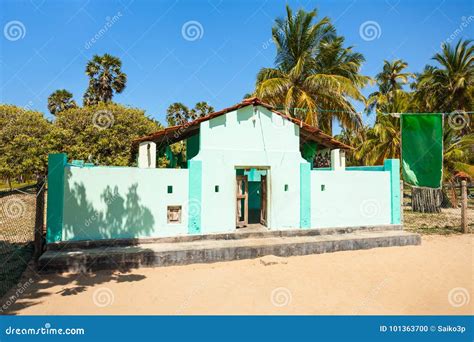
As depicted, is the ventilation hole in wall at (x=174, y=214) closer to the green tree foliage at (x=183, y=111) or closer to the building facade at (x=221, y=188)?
the building facade at (x=221, y=188)

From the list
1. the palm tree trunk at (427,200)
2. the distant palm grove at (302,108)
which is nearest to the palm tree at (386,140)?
the distant palm grove at (302,108)

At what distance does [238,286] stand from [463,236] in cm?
981

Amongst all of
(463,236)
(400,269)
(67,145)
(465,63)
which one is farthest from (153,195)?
(465,63)

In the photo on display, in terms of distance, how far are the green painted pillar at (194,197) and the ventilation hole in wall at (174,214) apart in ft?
1.12

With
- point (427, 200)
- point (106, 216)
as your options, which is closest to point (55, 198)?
point (106, 216)

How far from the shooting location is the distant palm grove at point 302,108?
14.5 meters

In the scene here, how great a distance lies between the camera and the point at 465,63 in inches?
822

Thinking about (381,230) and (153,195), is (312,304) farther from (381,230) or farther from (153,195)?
(381,230)

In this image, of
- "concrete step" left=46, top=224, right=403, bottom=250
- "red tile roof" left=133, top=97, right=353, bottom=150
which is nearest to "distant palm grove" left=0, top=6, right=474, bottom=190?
"red tile roof" left=133, top=97, right=353, bottom=150

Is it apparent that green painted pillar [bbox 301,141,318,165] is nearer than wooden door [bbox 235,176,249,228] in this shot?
No

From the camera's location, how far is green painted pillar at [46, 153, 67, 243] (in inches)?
282

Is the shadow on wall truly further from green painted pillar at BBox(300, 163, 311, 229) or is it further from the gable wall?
green painted pillar at BBox(300, 163, 311, 229)

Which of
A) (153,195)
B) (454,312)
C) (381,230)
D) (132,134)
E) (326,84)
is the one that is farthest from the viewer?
(132,134)

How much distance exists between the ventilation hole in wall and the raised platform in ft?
1.92
